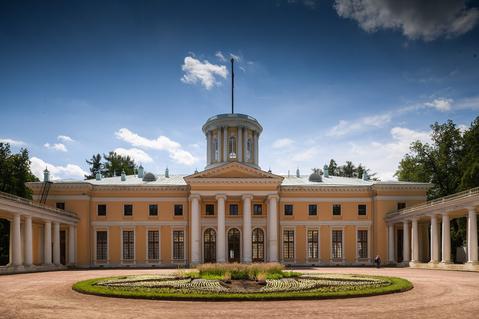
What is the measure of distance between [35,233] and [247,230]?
70.8ft

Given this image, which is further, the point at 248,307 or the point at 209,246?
the point at 209,246

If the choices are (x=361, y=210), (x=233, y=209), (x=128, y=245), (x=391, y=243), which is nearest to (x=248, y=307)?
(x=233, y=209)

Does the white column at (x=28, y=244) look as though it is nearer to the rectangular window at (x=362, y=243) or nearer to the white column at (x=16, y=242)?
the white column at (x=16, y=242)

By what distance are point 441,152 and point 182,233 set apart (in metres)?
33.8

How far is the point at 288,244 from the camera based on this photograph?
172 feet

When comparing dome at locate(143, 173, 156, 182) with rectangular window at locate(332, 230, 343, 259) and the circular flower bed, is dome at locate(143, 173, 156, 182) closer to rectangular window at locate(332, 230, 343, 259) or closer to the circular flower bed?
rectangular window at locate(332, 230, 343, 259)

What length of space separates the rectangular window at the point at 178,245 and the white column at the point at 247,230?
7.30 meters

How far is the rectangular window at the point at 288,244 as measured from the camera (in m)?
52.1

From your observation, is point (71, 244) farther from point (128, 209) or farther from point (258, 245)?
point (258, 245)

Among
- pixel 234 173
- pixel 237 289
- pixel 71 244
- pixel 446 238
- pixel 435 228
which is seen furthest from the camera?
pixel 234 173

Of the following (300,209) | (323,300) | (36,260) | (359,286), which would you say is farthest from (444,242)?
(36,260)

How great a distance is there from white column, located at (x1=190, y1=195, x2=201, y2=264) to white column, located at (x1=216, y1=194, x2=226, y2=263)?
2016 millimetres

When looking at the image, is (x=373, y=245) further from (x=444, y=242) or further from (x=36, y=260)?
(x=36, y=260)

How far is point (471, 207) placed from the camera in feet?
119
